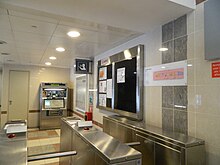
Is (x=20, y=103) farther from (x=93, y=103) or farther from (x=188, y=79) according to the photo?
(x=188, y=79)

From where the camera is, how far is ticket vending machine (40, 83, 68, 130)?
6.26 meters

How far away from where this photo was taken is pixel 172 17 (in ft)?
6.73

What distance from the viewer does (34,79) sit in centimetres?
665

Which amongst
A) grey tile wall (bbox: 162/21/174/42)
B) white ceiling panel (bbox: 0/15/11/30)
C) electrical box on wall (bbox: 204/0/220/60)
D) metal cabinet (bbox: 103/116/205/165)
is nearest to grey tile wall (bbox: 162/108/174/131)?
metal cabinet (bbox: 103/116/205/165)

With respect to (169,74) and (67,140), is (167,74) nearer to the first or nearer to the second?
(169,74)

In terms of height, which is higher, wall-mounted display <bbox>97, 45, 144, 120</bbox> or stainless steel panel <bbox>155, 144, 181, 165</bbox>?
wall-mounted display <bbox>97, 45, 144, 120</bbox>

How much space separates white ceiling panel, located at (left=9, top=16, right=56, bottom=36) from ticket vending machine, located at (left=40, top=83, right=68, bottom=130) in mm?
4064

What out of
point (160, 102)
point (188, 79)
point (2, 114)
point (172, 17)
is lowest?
point (2, 114)

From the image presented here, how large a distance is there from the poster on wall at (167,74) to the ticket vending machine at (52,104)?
472cm

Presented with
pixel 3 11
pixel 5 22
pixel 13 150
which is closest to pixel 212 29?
pixel 13 150

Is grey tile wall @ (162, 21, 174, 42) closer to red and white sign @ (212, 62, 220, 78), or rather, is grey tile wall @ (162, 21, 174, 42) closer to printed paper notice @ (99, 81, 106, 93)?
red and white sign @ (212, 62, 220, 78)

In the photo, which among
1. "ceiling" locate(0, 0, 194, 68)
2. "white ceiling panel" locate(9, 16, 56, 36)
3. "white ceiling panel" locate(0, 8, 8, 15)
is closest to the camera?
"ceiling" locate(0, 0, 194, 68)

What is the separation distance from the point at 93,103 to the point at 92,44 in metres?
1.76

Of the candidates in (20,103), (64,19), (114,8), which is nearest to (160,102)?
(114,8)
